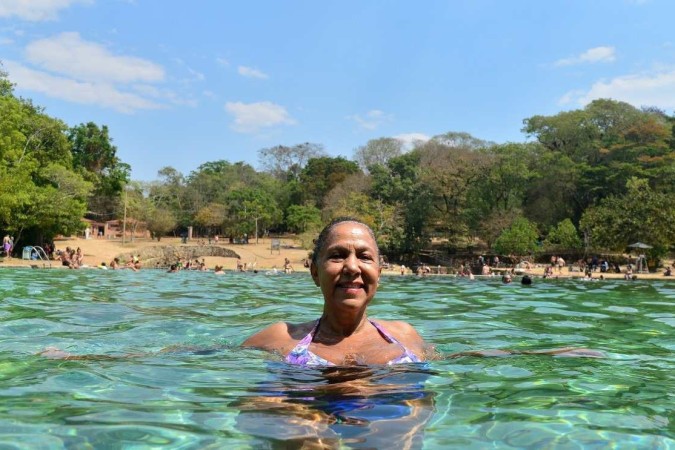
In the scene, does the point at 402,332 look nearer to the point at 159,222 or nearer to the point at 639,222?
the point at 639,222

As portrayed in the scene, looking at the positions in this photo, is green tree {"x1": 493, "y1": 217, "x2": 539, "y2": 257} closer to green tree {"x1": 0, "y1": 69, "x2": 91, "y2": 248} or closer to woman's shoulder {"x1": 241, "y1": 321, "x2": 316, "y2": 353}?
green tree {"x1": 0, "y1": 69, "x2": 91, "y2": 248}

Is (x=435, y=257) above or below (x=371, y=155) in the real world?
below

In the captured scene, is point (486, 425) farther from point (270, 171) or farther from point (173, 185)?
point (270, 171)

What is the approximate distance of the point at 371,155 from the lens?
67688 mm

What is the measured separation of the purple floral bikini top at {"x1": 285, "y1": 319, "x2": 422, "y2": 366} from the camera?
341cm

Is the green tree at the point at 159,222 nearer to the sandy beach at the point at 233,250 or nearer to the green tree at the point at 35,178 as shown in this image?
the sandy beach at the point at 233,250

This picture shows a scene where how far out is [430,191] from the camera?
44.4 m

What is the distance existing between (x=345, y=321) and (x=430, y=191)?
4169 centimetres

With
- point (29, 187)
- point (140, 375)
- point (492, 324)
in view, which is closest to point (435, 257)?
point (29, 187)

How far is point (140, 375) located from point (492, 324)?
461 centimetres

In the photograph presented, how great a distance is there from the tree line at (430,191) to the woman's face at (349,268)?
26456mm

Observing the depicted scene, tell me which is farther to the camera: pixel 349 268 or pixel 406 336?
pixel 406 336

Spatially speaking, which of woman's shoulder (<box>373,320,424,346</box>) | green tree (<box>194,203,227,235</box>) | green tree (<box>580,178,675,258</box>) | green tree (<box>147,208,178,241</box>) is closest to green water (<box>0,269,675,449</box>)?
woman's shoulder (<box>373,320,424,346</box>)

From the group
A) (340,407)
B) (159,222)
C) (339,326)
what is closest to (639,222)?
(339,326)
